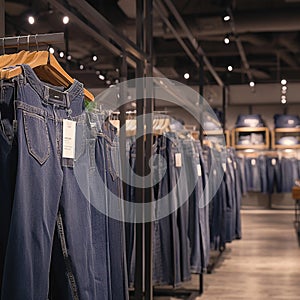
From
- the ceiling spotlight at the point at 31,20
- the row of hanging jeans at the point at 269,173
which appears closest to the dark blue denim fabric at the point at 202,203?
the ceiling spotlight at the point at 31,20

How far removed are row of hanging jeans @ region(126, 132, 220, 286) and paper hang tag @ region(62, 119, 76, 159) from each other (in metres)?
→ 2.07

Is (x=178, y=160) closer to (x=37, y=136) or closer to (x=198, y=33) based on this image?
(x=37, y=136)

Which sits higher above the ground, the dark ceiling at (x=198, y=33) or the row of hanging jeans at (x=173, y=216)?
the dark ceiling at (x=198, y=33)

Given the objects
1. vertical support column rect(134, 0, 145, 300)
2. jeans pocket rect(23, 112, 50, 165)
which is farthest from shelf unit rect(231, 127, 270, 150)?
jeans pocket rect(23, 112, 50, 165)

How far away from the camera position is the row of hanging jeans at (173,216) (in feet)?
14.3

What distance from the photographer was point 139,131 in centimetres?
403

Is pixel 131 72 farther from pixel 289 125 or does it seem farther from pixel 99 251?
pixel 289 125

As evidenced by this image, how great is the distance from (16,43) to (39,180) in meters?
0.57

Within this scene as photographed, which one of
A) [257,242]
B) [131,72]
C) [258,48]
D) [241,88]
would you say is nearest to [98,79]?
[131,72]

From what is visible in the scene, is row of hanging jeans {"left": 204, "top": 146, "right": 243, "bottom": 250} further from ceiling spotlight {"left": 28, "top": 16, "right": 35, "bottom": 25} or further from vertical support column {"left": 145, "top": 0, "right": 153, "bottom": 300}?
ceiling spotlight {"left": 28, "top": 16, "right": 35, "bottom": 25}

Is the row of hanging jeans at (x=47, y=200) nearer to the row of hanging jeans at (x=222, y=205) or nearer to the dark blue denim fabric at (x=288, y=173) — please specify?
the row of hanging jeans at (x=222, y=205)

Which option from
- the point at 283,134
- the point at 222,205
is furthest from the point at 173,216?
the point at 283,134

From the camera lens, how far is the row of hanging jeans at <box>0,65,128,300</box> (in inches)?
67.4

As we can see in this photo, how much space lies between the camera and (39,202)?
179cm
